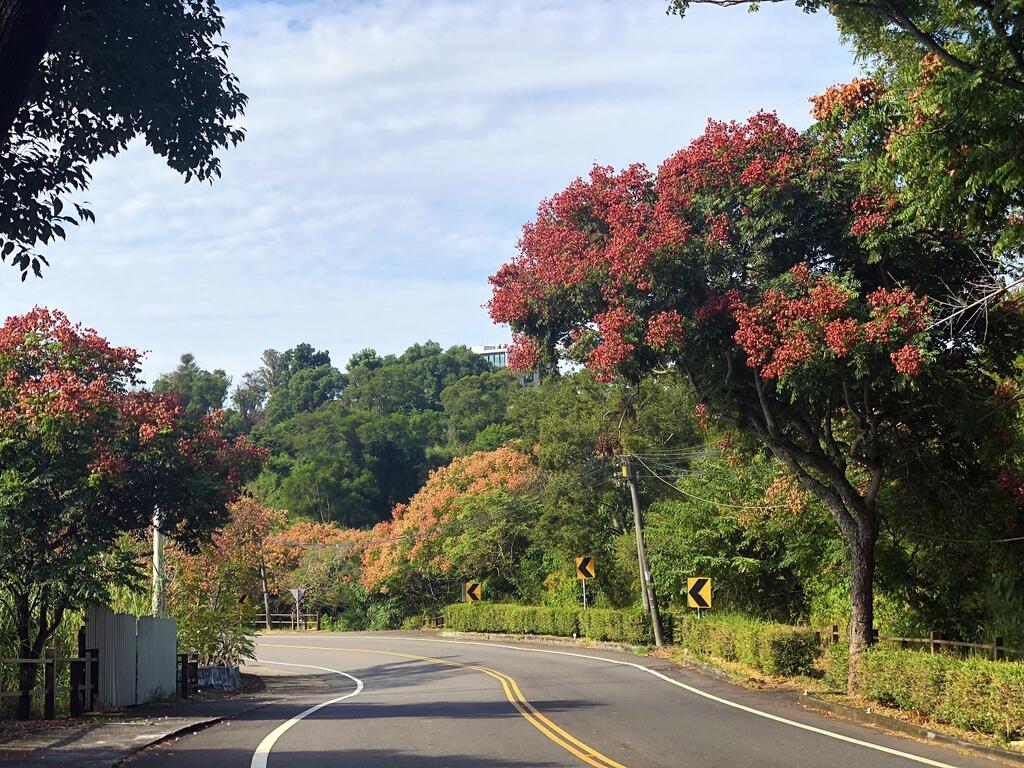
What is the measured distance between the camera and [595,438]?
4603cm

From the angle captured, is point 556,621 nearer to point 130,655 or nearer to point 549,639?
point 549,639

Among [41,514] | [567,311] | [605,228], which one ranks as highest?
[605,228]

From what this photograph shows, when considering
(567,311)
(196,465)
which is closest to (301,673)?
(196,465)

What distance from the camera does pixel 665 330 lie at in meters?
16.4

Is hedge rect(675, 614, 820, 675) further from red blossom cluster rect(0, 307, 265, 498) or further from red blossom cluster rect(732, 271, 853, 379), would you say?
red blossom cluster rect(0, 307, 265, 498)

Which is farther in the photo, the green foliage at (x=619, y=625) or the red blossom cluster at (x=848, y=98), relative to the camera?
the green foliage at (x=619, y=625)

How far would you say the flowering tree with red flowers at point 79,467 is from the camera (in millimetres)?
16922

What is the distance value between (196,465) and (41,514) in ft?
9.13

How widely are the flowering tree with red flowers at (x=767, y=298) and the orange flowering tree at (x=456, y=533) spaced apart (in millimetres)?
32091

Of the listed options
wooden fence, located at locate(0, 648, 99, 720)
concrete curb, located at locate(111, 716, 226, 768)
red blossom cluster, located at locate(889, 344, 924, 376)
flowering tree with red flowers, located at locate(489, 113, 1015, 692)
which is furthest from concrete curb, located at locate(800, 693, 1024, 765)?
wooden fence, located at locate(0, 648, 99, 720)

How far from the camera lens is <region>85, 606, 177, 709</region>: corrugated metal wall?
17.9 m

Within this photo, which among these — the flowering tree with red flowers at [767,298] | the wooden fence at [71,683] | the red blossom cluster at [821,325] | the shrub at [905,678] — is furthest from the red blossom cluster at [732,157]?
the wooden fence at [71,683]

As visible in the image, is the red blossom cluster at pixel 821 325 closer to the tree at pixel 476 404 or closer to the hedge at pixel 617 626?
the hedge at pixel 617 626

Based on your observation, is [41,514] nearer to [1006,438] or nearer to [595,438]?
[1006,438]
